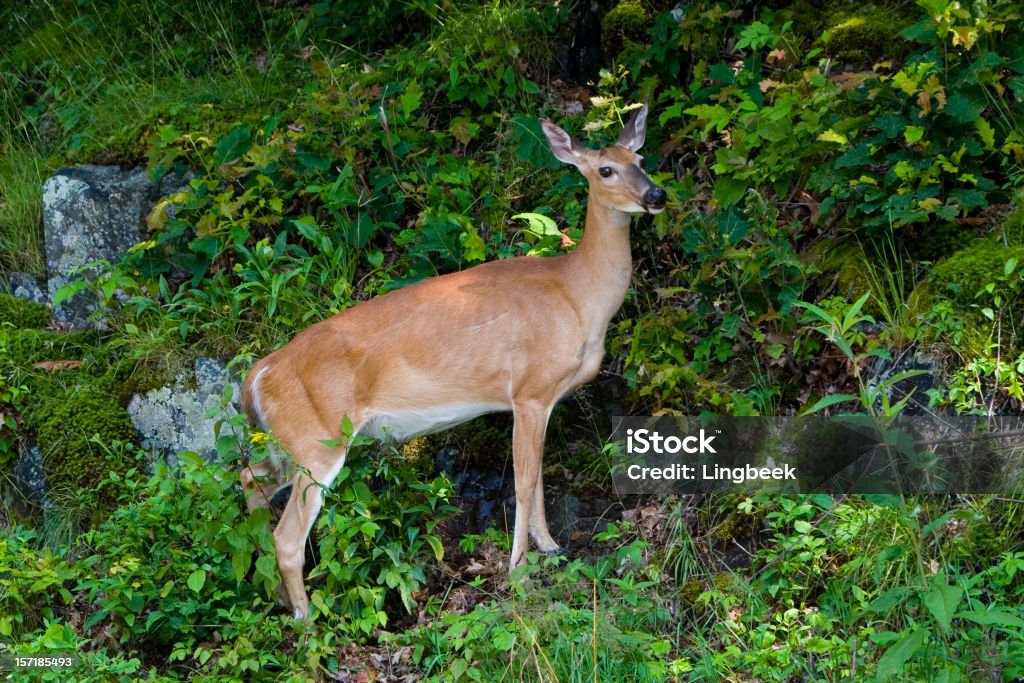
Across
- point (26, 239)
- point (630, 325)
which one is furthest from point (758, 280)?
point (26, 239)

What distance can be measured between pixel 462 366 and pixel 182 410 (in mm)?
2149

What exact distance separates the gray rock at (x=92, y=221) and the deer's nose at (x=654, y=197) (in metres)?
4.08

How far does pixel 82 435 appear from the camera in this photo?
7.65m

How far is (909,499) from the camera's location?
5461mm

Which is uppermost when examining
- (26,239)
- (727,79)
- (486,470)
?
(727,79)

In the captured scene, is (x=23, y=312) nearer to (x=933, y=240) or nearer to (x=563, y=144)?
(x=563, y=144)

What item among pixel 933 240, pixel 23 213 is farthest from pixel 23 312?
pixel 933 240

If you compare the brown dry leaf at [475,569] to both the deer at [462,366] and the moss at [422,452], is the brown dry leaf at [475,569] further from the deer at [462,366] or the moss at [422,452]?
the moss at [422,452]

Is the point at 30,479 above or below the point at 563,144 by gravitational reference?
below

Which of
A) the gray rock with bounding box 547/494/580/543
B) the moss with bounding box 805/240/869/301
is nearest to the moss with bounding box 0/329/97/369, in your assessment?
the gray rock with bounding box 547/494/580/543

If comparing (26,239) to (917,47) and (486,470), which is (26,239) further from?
(917,47)

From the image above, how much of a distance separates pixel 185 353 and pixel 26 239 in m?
2.32

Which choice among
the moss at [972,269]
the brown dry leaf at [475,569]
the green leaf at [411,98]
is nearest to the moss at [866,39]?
the moss at [972,269]

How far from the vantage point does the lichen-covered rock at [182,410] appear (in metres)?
7.68
